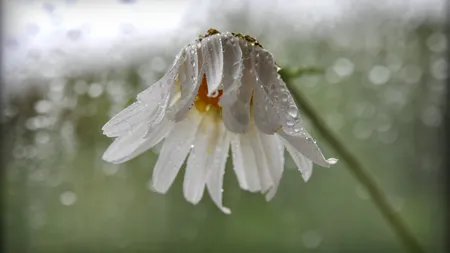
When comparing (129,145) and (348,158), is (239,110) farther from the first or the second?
(348,158)

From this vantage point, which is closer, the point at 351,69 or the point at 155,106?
the point at 155,106

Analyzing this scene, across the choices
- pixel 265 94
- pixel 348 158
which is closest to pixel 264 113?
pixel 265 94

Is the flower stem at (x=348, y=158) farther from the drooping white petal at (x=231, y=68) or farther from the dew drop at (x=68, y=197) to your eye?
the dew drop at (x=68, y=197)

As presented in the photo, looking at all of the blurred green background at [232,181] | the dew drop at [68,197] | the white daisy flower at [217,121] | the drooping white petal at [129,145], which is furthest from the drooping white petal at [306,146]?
the dew drop at [68,197]

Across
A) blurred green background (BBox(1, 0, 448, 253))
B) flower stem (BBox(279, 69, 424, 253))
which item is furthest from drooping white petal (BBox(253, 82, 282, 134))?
blurred green background (BBox(1, 0, 448, 253))

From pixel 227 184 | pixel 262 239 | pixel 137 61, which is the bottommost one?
pixel 262 239

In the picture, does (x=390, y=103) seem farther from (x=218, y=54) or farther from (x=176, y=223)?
(x=218, y=54)

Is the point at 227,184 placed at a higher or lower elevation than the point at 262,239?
higher

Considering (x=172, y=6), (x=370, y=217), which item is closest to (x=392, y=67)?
(x=370, y=217)
